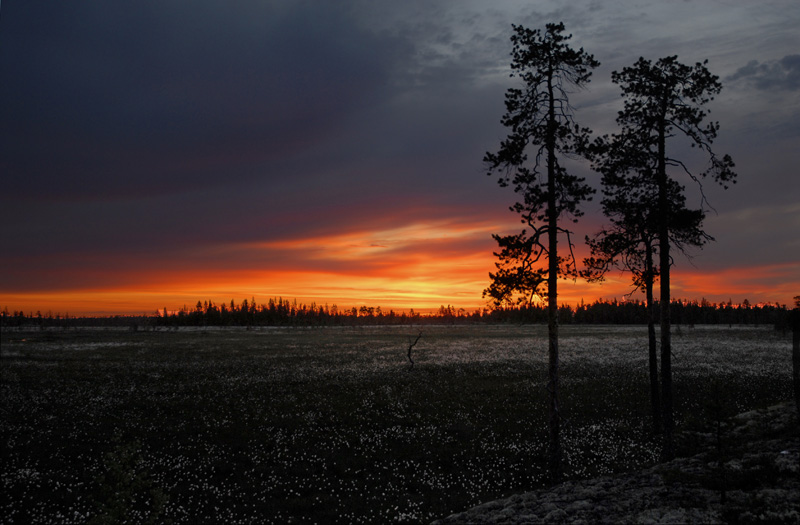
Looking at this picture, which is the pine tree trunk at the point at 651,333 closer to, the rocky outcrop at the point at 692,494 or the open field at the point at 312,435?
the open field at the point at 312,435

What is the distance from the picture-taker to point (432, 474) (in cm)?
1720

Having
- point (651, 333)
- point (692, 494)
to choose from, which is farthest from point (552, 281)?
point (692, 494)

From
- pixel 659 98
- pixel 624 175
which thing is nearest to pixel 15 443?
pixel 624 175

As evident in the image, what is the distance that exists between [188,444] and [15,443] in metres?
7.53

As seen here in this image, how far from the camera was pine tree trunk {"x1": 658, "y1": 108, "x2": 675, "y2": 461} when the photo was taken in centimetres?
1753

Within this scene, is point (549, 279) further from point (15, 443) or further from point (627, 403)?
point (15, 443)

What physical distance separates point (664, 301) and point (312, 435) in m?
16.8

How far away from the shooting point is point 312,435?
70.7 ft

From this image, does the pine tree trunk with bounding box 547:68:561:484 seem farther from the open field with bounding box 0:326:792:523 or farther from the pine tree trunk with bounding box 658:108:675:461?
the pine tree trunk with bounding box 658:108:675:461

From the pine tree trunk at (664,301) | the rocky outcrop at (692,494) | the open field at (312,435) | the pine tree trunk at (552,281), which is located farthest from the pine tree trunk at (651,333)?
the rocky outcrop at (692,494)

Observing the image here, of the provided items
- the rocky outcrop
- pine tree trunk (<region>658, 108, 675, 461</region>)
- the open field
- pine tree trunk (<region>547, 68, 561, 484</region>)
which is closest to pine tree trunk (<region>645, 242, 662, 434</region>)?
the open field

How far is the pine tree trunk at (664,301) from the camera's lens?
57.5 feet

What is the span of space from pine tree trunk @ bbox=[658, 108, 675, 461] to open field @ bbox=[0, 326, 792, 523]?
68.2 inches

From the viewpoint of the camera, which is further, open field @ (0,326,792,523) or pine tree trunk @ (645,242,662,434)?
pine tree trunk @ (645,242,662,434)
